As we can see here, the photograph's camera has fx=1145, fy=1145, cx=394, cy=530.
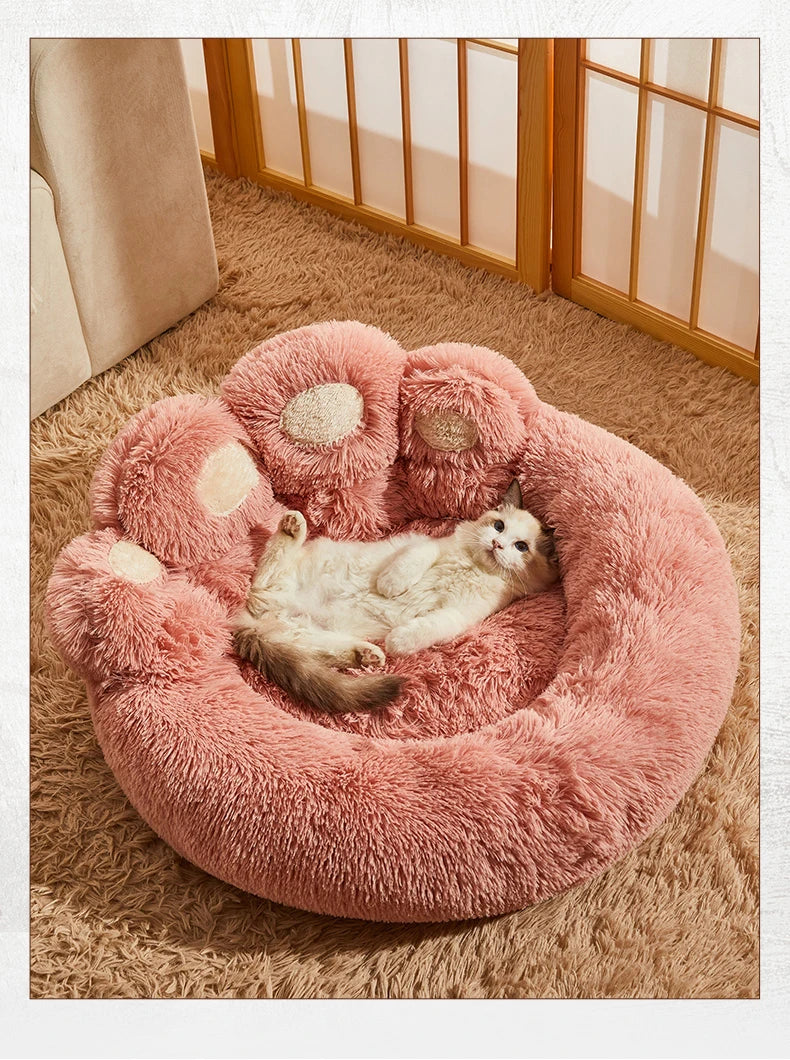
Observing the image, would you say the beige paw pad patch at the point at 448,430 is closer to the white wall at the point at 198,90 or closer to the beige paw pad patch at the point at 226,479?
the beige paw pad patch at the point at 226,479

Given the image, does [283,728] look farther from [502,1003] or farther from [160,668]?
[502,1003]

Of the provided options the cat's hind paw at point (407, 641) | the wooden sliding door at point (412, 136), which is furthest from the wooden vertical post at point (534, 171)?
the cat's hind paw at point (407, 641)

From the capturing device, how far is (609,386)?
5.96 feet

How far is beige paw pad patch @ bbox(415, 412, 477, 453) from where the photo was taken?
1.58 m

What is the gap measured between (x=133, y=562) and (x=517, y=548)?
19.9 inches

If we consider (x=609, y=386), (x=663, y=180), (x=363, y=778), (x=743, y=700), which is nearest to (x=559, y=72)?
(x=663, y=180)

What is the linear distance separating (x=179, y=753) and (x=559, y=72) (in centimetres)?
103

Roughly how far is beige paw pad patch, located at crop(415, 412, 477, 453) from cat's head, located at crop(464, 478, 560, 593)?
108mm

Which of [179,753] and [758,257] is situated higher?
[758,257]

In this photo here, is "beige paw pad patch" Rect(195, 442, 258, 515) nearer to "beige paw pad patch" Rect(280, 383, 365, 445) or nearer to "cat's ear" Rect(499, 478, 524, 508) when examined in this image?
"beige paw pad patch" Rect(280, 383, 365, 445)

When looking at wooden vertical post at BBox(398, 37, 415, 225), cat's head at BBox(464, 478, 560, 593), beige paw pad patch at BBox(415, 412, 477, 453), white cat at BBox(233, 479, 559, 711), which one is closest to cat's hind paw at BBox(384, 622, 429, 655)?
white cat at BBox(233, 479, 559, 711)

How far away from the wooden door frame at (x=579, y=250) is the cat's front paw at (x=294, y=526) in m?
0.60

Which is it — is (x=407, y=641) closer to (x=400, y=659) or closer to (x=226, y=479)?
(x=400, y=659)
